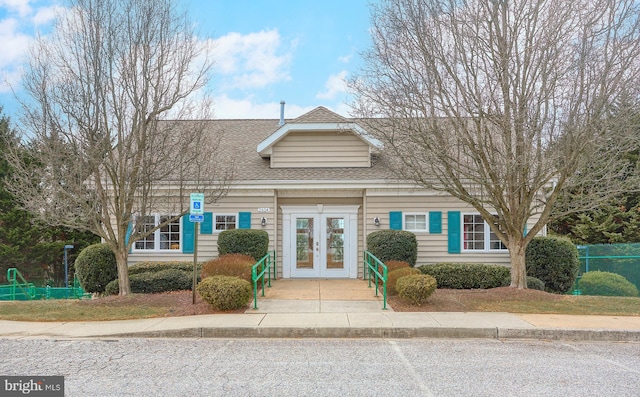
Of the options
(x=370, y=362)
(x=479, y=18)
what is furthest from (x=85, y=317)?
(x=479, y=18)

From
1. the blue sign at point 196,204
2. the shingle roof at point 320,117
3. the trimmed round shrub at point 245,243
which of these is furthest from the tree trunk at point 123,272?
the shingle roof at point 320,117

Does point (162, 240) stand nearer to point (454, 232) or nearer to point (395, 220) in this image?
point (395, 220)

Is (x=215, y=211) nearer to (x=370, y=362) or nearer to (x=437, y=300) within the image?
(x=437, y=300)

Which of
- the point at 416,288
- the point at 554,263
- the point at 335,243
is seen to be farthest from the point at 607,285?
the point at 335,243

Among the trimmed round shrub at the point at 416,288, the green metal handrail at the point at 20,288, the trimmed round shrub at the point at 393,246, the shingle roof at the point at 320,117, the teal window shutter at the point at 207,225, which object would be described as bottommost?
the green metal handrail at the point at 20,288

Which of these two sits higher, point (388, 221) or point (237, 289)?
point (388, 221)

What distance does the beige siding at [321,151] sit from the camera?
16.5 metres

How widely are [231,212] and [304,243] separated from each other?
2627 millimetres

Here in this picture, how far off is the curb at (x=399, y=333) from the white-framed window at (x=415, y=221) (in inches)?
292

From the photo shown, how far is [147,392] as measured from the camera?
5480mm

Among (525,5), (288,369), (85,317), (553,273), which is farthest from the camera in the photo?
(553,273)

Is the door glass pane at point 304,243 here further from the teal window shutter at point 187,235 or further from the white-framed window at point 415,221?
the teal window shutter at point 187,235

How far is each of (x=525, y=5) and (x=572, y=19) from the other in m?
1.04

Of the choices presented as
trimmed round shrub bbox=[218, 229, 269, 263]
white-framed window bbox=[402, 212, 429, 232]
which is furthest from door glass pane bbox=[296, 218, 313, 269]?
white-framed window bbox=[402, 212, 429, 232]
